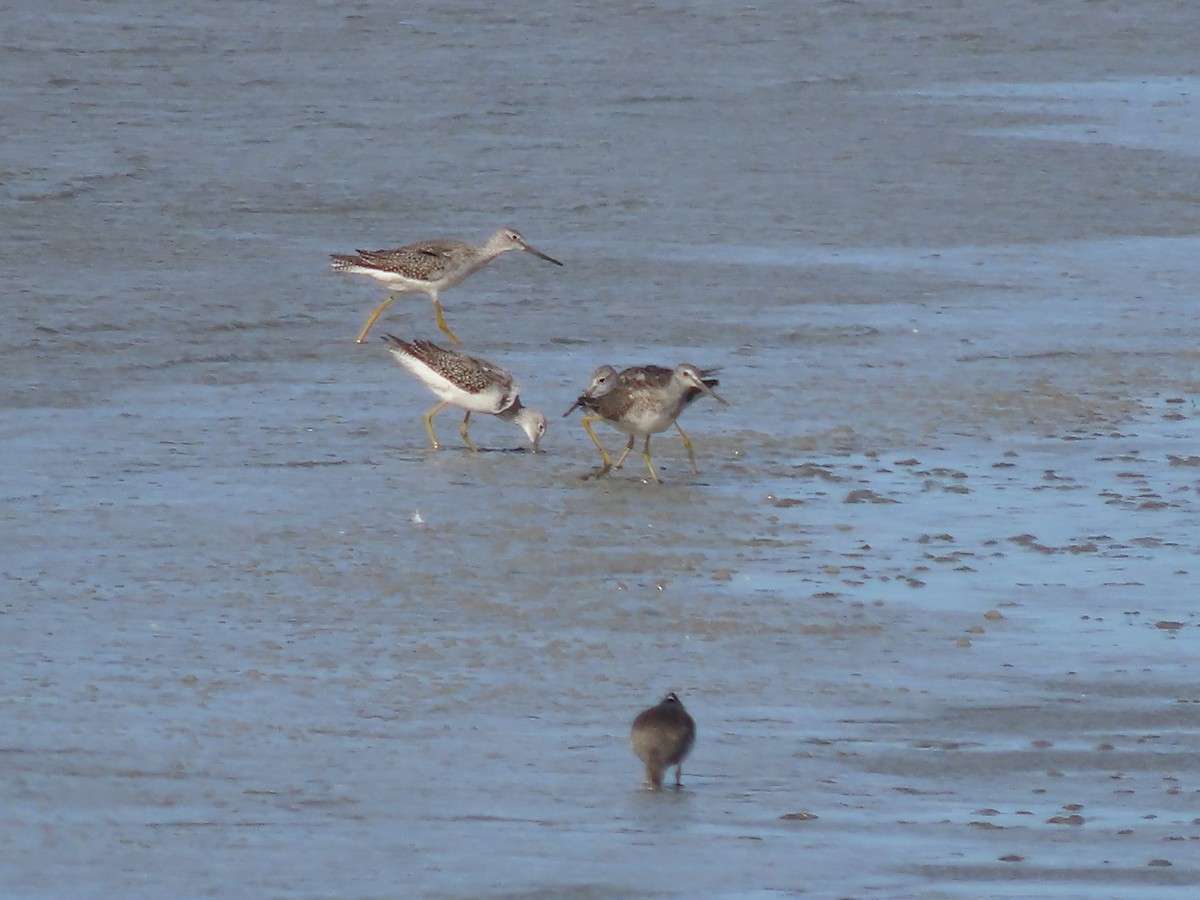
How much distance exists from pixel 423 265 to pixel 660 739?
22.9ft

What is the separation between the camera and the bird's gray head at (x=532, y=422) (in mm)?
10477

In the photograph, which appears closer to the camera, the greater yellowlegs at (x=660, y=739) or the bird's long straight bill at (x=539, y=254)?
the greater yellowlegs at (x=660, y=739)

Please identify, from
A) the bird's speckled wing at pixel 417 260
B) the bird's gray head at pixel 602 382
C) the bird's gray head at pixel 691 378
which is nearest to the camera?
the bird's gray head at pixel 691 378

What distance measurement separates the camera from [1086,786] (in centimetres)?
644

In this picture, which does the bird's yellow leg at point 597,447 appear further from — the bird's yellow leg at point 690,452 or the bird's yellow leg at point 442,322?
the bird's yellow leg at point 442,322

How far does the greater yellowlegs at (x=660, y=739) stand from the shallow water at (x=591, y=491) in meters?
0.11

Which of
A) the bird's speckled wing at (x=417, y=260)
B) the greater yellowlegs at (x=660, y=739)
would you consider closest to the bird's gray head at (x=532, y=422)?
the bird's speckled wing at (x=417, y=260)

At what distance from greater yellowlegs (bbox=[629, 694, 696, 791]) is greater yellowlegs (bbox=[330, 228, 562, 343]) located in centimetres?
658

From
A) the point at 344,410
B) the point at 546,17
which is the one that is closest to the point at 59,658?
the point at 344,410

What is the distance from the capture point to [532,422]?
10.5 m

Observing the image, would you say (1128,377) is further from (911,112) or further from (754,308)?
(911,112)

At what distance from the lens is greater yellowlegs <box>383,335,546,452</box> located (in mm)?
10562

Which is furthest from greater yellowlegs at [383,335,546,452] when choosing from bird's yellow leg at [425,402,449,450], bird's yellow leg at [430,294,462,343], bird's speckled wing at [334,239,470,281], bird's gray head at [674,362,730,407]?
bird's speckled wing at [334,239,470,281]

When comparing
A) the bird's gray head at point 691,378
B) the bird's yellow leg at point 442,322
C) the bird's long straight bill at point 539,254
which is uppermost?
the bird's gray head at point 691,378
